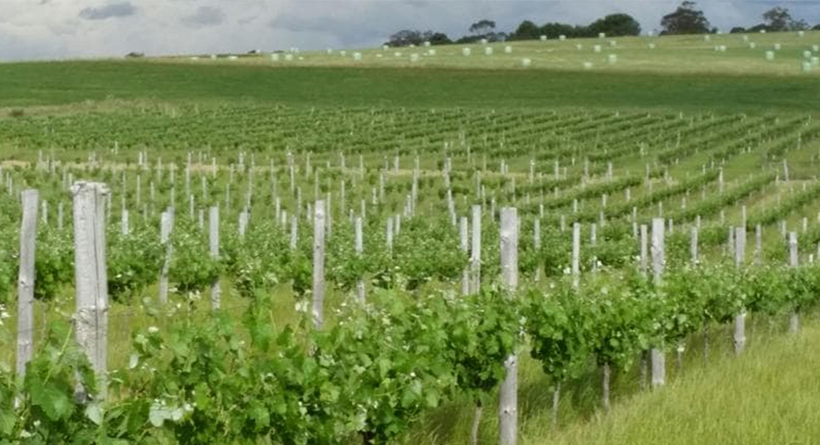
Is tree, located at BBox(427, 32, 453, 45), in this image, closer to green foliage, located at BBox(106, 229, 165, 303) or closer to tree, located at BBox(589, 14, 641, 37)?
tree, located at BBox(589, 14, 641, 37)

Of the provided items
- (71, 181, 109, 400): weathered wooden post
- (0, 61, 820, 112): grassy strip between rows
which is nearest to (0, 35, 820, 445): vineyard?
(71, 181, 109, 400): weathered wooden post

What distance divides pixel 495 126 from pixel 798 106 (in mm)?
15300

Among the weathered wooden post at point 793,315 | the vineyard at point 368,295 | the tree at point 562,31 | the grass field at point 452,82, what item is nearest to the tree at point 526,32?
the tree at point 562,31

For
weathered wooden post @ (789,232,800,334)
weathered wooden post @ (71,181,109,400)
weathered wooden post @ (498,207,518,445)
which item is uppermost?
weathered wooden post @ (71,181,109,400)

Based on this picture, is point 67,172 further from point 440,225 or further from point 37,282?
point 37,282

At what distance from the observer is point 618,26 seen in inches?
5315

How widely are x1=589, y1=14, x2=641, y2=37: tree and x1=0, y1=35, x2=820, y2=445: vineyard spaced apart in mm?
84359

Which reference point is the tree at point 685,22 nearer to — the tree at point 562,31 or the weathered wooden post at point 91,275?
the tree at point 562,31

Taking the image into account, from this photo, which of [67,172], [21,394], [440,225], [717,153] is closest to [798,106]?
[717,153]

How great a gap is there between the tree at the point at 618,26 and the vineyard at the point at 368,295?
84.4m

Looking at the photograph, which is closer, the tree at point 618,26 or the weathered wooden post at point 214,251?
the weathered wooden post at point 214,251

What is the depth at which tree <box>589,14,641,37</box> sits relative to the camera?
134500mm

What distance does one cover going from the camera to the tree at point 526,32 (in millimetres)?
134000

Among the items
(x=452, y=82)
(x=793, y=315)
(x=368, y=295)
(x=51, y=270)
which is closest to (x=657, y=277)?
(x=793, y=315)
